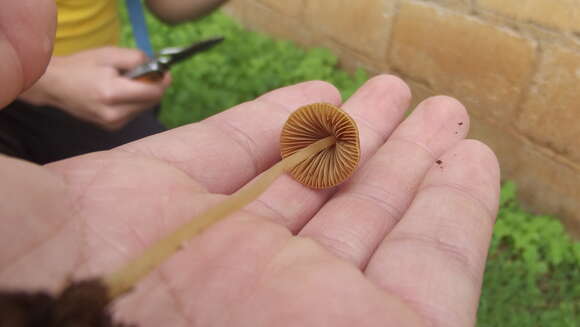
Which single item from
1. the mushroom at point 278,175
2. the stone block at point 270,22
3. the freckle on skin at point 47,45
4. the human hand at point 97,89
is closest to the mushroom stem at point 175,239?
the mushroom at point 278,175

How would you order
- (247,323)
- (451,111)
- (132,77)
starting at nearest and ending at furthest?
(247,323)
(451,111)
(132,77)

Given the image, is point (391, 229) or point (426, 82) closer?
point (391, 229)

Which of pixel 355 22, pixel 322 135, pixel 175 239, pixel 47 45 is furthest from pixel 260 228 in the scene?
pixel 355 22

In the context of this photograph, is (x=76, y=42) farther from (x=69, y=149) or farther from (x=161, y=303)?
(x=161, y=303)

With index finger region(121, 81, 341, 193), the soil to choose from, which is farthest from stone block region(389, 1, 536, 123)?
the soil

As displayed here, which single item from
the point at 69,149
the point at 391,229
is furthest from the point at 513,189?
the point at 69,149

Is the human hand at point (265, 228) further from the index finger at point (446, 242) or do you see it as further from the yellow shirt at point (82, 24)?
the yellow shirt at point (82, 24)

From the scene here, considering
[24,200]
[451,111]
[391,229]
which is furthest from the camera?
[451,111]

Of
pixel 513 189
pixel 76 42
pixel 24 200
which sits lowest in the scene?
pixel 513 189

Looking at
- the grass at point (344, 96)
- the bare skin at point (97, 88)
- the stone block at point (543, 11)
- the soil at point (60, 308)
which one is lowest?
the grass at point (344, 96)
